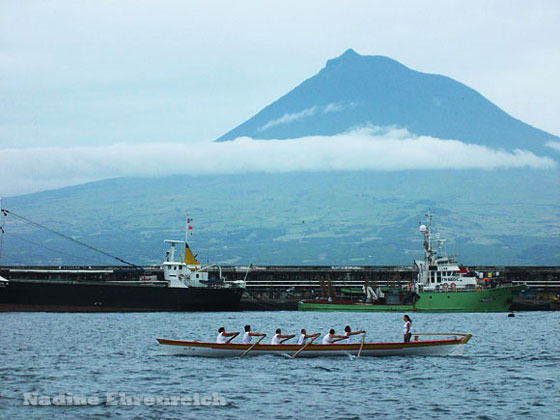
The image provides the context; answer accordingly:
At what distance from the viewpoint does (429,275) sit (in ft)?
374

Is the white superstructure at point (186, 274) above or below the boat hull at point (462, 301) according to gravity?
above

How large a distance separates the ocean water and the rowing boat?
0.55 m

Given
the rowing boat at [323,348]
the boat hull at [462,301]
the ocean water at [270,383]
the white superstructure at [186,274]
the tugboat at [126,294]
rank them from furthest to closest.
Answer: the white superstructure at [186,274] → the boat hull at [462,301] → the tugboat at [126,294] → the rowing boat at [323,348] → the ocean water at [270,383]

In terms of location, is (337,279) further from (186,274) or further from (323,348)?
(323,348)

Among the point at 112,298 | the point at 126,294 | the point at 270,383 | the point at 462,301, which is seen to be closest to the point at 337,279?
the point at 462,301

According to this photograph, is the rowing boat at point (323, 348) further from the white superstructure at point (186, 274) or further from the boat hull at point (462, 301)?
the white superstructure at point (186, 274)

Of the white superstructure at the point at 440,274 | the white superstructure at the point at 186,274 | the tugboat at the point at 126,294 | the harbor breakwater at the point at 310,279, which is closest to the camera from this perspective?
the tugboat at the point at 126,294

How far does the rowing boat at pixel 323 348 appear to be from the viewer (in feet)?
175

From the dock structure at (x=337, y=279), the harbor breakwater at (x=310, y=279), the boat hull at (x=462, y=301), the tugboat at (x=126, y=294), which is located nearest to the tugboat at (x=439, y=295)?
the boat hull at (x=462, y=301)

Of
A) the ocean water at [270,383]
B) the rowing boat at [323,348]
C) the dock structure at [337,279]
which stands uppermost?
the dock structure at [337,279]

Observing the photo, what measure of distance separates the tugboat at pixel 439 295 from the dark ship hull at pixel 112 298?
1556 cm

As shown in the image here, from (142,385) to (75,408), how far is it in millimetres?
6369

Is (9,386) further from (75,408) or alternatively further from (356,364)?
(356,364)

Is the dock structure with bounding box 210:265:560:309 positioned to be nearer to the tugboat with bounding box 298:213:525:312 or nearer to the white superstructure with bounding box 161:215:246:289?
the tugboat with bounding box 298:213:525:312
